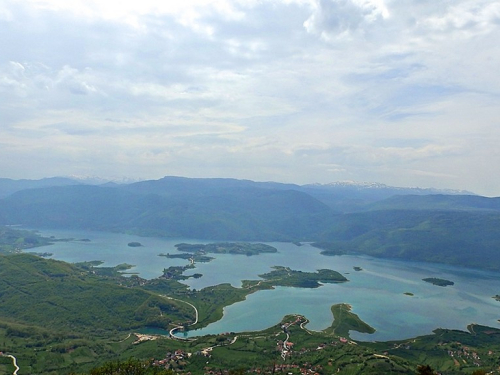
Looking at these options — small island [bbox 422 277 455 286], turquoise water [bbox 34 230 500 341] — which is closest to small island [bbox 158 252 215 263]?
turquoise water [bbox 34 230 500 341]

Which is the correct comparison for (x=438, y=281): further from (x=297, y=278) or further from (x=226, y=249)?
(x=226, y=249)

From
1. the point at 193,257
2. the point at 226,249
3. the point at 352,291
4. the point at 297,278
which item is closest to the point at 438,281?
the point at 352,291

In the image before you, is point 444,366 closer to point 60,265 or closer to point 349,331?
point 349,331

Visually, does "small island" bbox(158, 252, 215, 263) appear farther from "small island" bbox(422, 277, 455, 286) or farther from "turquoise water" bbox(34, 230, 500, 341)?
"small island" bbox(422, 277, 455, 286)

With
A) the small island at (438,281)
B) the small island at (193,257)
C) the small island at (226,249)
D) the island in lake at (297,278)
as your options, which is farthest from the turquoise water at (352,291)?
the small island at (226,249)

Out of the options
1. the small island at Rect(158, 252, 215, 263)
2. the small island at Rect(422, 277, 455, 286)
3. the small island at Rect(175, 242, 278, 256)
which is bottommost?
the small island at Rect(158, 252, 215, 263)

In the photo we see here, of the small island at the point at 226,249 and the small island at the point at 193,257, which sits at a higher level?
the small island at the point at 226,249

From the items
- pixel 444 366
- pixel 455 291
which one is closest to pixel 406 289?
pixel 455 291

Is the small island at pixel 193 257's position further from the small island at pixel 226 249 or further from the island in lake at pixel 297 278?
the island in lake at pixel 297 278

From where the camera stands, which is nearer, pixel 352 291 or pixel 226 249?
pixel 352 291
